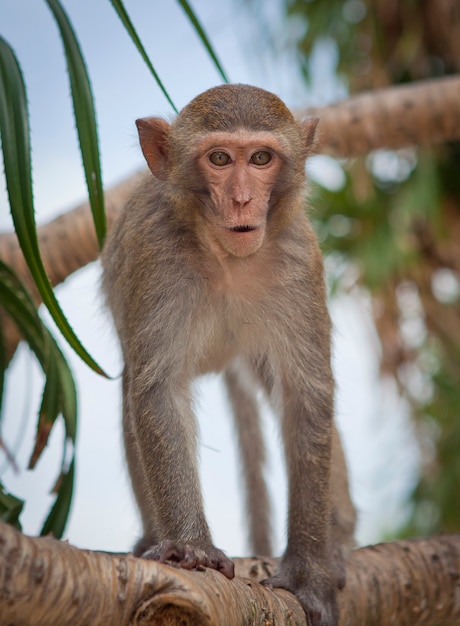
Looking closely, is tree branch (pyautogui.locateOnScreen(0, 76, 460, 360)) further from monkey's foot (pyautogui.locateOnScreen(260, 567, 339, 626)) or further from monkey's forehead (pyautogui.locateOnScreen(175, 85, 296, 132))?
monkey's foot (pyautogui.locateOnScreen(260, 567, 339, 626))

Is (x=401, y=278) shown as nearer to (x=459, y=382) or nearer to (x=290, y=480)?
(x=459, y=382)

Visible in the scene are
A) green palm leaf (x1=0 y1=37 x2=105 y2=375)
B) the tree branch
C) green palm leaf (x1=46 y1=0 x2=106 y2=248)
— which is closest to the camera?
green palm leaf (x1=0 y1=37 x2=105 y2=375)

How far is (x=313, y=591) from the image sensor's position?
11.2ft

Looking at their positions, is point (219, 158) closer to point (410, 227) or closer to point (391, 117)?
point (391, 117)

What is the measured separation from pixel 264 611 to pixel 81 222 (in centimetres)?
280

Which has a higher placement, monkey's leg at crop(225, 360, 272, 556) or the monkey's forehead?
the monkey's forehead

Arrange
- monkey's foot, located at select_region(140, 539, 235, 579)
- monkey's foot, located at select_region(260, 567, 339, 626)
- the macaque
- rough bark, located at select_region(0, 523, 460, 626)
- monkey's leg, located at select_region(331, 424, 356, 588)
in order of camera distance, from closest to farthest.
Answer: rough bark, located at select_region(0, 523, 460, 626), monkey's foot, located at select_region(140, 539, 235, 579), the macaque, monkey's foot, located at select_region(260, 567, 339, 626), monkey's leg, located at select_region(331, 424, 356, 588)

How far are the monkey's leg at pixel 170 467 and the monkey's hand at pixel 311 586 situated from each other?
408 millimetres

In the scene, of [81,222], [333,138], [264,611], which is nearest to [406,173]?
[333,138]

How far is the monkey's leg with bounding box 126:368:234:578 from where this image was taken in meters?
3.13

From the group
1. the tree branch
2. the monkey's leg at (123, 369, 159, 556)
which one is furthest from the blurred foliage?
the monkey's leg at (123, 369, 159, 556)

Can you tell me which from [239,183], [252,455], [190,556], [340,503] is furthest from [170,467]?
[252,455]

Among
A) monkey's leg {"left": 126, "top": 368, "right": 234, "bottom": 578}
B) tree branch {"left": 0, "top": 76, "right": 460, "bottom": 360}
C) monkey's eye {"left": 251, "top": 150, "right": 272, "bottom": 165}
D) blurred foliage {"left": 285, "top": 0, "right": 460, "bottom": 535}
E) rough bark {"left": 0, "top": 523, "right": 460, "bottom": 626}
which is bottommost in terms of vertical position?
rough bark {"left": 0, "top": 523, "right": 460, "bottom": 626}

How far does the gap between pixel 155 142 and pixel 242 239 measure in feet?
1.97
